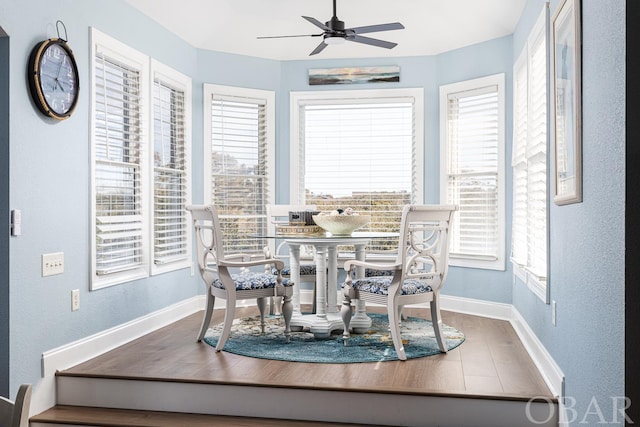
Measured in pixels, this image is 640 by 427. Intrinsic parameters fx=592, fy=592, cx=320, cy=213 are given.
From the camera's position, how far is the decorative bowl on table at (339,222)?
4.43m

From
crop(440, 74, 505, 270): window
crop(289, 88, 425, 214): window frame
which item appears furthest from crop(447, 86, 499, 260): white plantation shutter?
crop(289, 88, 425, 214): window frame

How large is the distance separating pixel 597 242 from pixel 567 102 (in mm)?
863

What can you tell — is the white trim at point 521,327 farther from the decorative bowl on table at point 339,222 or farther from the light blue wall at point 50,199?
the light blue wall at point 50,199

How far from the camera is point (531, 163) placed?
430 centimetres

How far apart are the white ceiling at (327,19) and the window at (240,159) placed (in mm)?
510

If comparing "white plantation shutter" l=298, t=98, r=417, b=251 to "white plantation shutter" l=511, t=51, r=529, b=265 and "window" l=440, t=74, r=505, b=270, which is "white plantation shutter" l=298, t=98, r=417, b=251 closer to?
"window" l=440, t=74, r=505, b=270

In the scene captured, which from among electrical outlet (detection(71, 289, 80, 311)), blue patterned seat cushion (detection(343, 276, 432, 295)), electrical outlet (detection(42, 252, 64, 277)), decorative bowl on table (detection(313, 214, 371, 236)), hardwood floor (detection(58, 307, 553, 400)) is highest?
decorative bowl on table (detection(313, 214, 371, 236))

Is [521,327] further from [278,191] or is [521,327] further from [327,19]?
[327,19]

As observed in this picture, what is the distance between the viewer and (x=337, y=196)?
6.34 m

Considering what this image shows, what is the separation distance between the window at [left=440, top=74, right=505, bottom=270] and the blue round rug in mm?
1035

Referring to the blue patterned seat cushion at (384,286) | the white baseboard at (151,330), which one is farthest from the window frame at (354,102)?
the blue patterned seat cushion at (384,286)

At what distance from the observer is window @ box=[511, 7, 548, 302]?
3.80 m

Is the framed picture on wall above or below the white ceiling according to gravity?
below

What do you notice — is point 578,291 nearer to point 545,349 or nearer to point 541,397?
point 541,397
